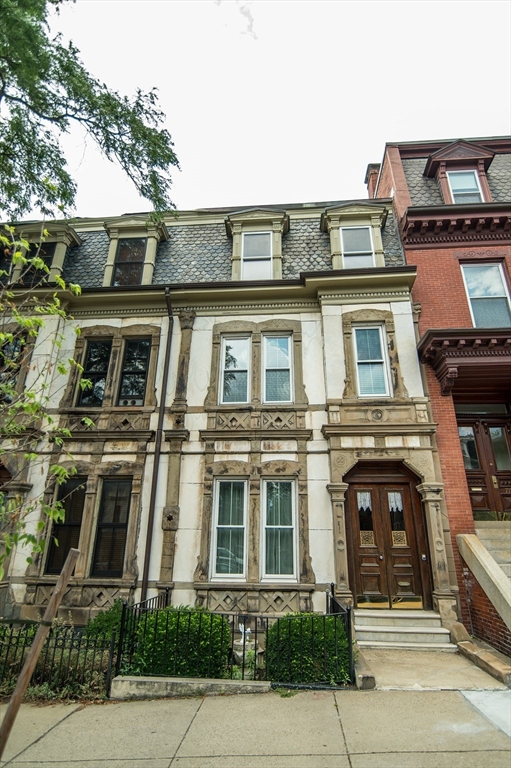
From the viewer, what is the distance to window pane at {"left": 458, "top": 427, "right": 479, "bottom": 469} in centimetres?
1052

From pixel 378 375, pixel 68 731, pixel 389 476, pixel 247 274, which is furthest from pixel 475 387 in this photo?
pixel 68 731

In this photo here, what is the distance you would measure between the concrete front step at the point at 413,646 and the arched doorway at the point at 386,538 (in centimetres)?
105

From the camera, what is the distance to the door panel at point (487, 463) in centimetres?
1012

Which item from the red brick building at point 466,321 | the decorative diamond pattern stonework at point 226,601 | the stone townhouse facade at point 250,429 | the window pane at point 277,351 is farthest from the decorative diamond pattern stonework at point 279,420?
the decorative diamond pattern stonework at point 226,601

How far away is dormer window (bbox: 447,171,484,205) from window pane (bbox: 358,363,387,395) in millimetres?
5753

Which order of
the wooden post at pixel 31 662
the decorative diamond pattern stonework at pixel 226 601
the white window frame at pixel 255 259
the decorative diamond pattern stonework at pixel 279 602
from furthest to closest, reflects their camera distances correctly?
the white window frame at pixel 255 259, the decorative diamond pattern stonework at pixel 226 601, the decorative diamond pattern stonework at pixel 279 602, the wooden post at pixel 31 662

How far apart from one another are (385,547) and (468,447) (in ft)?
11.2

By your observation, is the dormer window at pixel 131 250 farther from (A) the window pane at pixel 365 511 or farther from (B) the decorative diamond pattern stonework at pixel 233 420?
(A) the window pane at pixel 365 511

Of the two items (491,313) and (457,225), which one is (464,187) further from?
(491,313)

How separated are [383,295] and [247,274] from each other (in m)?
3.83

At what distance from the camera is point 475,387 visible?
10.8m

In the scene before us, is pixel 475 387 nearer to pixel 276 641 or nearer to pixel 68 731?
pixel 276 641

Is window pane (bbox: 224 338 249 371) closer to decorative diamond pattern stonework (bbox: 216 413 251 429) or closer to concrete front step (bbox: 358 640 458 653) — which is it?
decorative diamond pattern stonework (bbox: 216 413 251 429)

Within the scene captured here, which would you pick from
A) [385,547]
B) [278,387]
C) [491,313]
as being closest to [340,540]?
[385,547]
